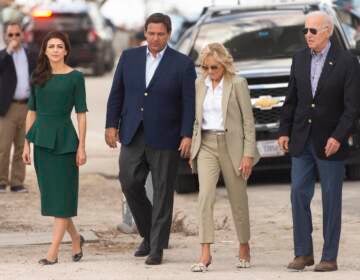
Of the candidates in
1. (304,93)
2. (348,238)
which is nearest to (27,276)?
(304,93)

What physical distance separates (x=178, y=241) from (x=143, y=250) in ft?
3.29

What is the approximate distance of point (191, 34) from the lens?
17.6 metres

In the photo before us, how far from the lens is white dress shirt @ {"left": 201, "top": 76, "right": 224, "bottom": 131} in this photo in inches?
418

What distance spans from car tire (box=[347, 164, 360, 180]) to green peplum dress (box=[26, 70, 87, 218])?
5.97m

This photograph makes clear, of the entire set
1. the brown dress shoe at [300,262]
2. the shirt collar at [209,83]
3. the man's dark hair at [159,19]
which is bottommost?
the brown dress shoe at [300,262]

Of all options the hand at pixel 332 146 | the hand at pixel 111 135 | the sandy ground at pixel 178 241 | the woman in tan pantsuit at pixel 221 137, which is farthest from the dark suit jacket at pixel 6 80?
the hand at pixel 332 146

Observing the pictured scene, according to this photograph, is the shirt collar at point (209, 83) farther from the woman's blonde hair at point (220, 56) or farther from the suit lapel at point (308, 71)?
the suit lapel at point (308, 71)

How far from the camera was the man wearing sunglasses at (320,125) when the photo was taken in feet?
33.9

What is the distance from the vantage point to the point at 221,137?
34.9 ft

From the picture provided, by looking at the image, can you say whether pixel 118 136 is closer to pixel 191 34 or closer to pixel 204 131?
pixel 204 131

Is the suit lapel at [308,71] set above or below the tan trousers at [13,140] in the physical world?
above

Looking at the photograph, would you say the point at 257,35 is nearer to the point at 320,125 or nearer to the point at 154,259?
the point at 154,259

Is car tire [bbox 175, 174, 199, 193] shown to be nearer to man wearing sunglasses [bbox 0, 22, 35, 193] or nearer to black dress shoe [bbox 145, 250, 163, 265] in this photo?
man wearing sunglasses [bbox 0, 22, 35, 193]

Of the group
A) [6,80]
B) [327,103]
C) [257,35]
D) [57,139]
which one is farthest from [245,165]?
[257,35]
